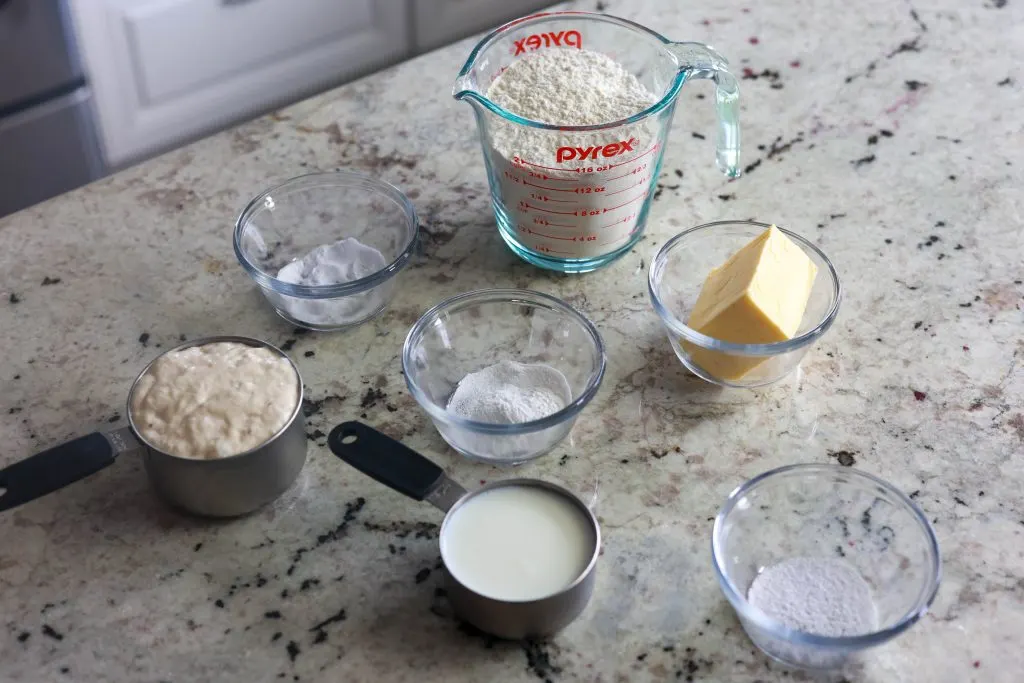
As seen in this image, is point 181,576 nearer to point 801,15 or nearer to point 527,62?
point 527,62

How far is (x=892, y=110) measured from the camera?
143 centimetres

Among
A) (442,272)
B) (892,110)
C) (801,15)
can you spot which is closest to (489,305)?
(442,272)

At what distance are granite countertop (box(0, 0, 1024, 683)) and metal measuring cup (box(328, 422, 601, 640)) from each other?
1.3 inches

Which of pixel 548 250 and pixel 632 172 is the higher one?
pixel 632 172

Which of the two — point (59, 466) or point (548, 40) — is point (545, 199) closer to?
point (548, 40)

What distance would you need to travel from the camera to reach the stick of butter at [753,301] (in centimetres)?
103

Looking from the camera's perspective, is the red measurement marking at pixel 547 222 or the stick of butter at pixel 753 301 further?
the red measurement marking at pixel 547 222

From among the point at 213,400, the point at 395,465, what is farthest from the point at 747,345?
Result: the point at 213,400

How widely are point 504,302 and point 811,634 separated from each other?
0.48m

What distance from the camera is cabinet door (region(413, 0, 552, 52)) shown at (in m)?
2.45

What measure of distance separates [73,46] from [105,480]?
1.26m

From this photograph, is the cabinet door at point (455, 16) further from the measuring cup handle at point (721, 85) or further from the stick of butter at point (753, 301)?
the stick of butter at point (753, 301)

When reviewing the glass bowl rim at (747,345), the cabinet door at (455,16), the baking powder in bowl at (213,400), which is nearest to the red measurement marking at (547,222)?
the glass bowl rim at (747,345)

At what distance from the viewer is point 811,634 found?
0.85 m
